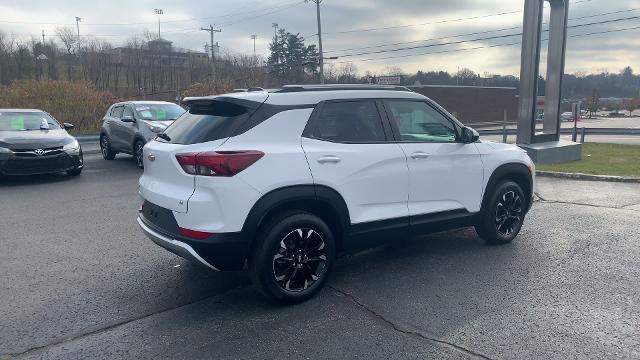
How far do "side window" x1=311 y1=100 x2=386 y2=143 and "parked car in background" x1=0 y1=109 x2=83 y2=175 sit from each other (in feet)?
27.0

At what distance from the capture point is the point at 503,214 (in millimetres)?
5566

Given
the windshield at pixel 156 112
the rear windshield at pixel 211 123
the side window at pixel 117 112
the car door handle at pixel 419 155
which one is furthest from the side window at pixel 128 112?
the car door handle at pixel 419 155

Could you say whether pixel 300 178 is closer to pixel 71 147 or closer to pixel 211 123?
pixel 211 123

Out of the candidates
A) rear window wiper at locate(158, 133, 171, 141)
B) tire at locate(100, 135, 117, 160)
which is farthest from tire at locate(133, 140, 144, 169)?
rear window wiper at locate(158, 133, 171, 141)

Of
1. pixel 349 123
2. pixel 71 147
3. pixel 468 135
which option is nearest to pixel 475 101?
pixel 71 147

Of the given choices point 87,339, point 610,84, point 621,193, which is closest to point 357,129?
point 87,339

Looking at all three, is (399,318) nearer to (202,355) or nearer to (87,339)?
(202,355)

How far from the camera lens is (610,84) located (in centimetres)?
7550

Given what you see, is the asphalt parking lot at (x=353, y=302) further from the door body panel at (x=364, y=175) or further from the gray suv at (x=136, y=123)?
the gray suv at (x=136, y=123)

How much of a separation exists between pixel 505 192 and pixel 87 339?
4432 millimetres

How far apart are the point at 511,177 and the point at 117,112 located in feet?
38.1

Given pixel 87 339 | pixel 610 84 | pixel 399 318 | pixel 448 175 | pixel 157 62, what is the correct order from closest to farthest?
pixel 87 339 < pixel 399 318 < pixel 448 175 < pixel 157 62 < pixel 610 84

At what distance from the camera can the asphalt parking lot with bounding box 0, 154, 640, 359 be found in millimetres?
3367

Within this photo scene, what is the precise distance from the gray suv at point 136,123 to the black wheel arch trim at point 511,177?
840 cm
